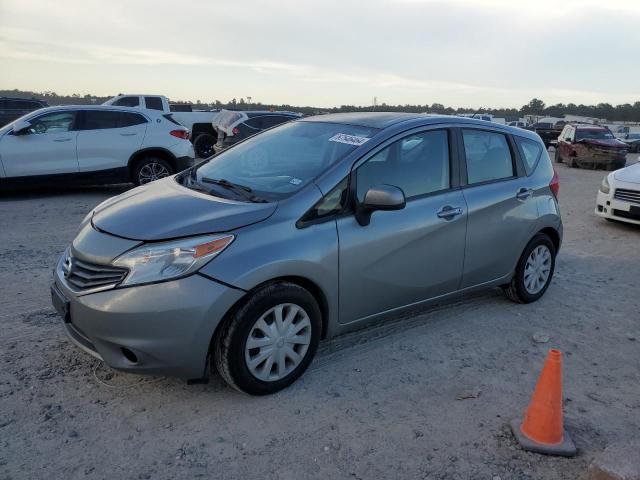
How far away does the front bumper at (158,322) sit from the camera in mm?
2891

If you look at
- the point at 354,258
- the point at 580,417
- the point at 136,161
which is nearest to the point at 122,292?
the point at 354,258

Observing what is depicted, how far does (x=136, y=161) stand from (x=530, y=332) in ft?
25.0

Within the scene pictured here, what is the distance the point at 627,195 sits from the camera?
8.48 m

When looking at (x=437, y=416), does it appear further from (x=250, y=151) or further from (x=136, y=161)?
(x=136, y=161)

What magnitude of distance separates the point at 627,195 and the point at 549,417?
22.5ft

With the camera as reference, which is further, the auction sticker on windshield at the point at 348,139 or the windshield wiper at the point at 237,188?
the auction sticker on windshield at the point at 348,139

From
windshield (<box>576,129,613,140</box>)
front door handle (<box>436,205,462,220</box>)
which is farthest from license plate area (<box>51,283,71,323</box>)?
windshield (<box>576,129,613,140</box>)

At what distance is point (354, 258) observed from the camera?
350cm

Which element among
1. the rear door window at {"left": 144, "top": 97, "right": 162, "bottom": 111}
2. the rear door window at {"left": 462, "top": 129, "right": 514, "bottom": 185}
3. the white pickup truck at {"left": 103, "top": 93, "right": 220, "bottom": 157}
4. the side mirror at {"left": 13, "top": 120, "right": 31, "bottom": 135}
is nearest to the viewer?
the rear door window at {"left": 462, "top": 129, "right": 514, "bottom": 185}

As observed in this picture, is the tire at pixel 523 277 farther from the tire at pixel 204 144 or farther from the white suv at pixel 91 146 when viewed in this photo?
the tire at pixel 204 144

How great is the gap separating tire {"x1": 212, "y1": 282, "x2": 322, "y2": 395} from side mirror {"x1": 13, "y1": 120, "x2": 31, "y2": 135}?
24.7 ft

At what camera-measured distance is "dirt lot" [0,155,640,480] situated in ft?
8.91

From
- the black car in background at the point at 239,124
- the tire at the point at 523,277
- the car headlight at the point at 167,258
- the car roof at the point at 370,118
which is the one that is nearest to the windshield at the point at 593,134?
the black car in background at the point at 239,124

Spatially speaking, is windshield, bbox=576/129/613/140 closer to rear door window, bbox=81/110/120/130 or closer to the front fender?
rear door window, bbox=81/110/120/130
